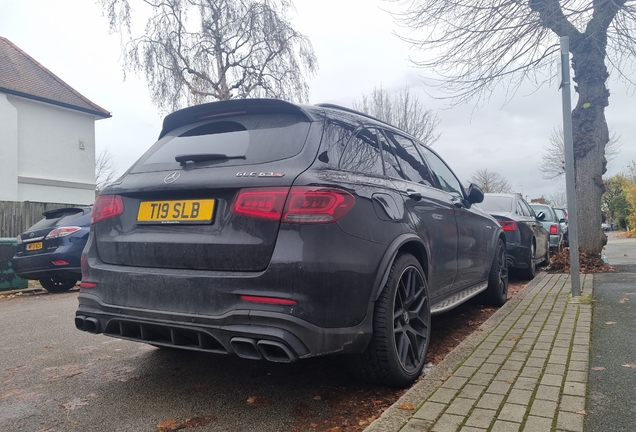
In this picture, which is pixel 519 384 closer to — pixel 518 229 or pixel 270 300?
pixel 270 300

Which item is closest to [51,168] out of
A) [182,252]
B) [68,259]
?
[68,259]

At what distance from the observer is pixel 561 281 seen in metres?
7.74

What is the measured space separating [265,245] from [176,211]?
2.05 feet

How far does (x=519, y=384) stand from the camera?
297cm

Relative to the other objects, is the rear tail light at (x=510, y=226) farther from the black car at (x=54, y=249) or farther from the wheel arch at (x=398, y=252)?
the black car at (x=54, y=249)

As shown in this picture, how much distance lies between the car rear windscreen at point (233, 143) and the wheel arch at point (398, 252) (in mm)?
828

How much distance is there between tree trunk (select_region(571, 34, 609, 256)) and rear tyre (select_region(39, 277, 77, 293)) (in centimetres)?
943

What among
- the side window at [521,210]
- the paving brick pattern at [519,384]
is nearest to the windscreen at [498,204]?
the side window at [521,210]

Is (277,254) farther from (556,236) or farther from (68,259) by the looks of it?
(556,236)

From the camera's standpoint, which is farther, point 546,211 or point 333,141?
point 546,211

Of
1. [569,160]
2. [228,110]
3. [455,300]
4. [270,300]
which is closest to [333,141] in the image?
[228,110]

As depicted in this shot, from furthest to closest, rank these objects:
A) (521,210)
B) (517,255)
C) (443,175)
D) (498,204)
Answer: (521,210)
(498,204)
(517,255)
(443,175)

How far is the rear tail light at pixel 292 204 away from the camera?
257cm

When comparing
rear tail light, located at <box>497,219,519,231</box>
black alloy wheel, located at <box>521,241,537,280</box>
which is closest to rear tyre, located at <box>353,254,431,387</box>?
rear tail light, located at <box>497,219,519,231</box>
